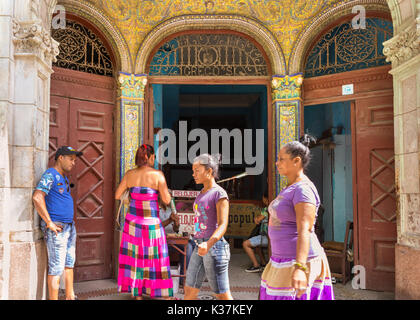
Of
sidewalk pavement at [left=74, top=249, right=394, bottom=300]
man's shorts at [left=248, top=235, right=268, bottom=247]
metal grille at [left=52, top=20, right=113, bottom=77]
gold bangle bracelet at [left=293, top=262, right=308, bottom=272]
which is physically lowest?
sidewalk pavement at [left=74, top=249, right=394, bottom=300]

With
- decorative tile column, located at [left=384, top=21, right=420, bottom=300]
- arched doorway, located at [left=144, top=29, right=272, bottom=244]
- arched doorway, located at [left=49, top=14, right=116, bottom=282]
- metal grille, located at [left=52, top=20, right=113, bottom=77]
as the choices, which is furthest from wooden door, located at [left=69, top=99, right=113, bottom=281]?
decorative tile column, located at [left=384, top=21, right=420, bottom=300]

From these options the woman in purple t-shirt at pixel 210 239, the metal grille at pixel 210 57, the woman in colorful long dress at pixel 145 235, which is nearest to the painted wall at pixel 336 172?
the metal grille at pixel 210 57

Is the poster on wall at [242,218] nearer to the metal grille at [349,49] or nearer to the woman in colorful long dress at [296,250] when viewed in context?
the metal grille at [349,49]

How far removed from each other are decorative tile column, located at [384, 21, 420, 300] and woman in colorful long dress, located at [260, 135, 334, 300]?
7.44 ft

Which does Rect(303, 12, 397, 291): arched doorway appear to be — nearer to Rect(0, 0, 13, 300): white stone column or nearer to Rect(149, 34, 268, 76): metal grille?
Rect(149, 34, 268, 76): metal grille

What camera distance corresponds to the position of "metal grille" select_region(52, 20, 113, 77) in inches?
229

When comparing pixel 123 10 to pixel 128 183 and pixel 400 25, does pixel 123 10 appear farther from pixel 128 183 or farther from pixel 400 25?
pixel 400 25

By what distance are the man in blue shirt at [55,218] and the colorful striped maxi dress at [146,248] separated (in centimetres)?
68

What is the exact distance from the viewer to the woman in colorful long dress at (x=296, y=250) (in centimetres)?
236

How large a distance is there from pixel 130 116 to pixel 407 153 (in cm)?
403

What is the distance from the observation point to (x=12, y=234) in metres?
3.99

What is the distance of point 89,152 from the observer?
5945mm

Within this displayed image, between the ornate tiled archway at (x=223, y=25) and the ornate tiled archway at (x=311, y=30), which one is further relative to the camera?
the ornate tiled archway at (x=223, y=25)

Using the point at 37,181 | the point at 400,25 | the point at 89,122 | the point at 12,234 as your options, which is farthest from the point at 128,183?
the point at 400,25
